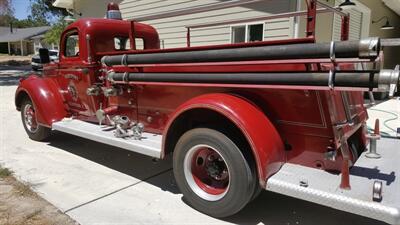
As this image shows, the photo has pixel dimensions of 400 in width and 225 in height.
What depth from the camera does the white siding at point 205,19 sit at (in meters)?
7.98

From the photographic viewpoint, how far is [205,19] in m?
9.77

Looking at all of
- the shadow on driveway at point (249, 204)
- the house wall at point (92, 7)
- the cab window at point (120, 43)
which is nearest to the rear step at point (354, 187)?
the shadow on driveway at point (249, 204)

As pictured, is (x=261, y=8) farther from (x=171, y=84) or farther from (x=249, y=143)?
(x=249, y=143)

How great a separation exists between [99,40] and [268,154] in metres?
3.39

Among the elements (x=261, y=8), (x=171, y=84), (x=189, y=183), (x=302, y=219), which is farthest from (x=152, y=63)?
(x=261, y=8)

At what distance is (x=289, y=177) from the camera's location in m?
3.15

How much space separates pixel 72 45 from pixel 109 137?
2086 mm

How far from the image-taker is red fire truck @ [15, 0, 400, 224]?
2.82 m

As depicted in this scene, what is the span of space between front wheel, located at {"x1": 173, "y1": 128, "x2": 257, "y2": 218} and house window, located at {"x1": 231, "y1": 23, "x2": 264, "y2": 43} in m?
5.51


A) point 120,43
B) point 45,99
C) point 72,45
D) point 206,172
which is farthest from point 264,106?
point 45,99

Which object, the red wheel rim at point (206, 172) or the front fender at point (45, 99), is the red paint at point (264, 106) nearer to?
the red wheel rim at point (206, 172)

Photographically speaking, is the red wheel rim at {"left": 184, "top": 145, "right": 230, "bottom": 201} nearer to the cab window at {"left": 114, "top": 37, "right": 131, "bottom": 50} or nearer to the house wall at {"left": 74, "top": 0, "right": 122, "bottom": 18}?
the cab window at {"left": 114, "top": 37, "right": 131, "bottom": 50}

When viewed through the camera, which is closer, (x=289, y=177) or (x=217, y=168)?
(x=289, y=177)

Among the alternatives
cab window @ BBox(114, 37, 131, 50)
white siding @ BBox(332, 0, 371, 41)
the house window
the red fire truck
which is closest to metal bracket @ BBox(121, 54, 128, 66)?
the red fire truck
